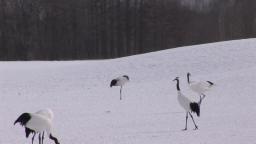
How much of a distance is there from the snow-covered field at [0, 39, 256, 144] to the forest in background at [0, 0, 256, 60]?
2740 centimetres

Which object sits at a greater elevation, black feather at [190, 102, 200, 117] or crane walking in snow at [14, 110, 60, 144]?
black feather at [190, 102, 200, 117]

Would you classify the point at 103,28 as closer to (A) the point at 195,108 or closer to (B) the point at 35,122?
(A) the point at 195,108

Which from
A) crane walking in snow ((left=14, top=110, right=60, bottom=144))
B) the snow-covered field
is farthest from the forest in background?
crane walking in snow ((left=14, top=110, right=60, bottom=144))

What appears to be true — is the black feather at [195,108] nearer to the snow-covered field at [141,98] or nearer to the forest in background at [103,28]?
the snow-covered field at [141,98]

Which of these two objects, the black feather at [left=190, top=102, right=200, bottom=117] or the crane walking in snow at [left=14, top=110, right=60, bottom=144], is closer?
the crane walking in snow at [left=14, top=110, right=60, bottom=144]

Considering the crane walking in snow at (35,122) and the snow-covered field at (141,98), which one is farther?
the snow-covered field at (141,98)

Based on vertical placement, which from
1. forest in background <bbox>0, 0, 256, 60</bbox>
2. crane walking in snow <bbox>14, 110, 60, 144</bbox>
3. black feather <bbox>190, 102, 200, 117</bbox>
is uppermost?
forest in background <bbox>0, 0, 256, 60</bbox>

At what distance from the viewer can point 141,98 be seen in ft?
63.4

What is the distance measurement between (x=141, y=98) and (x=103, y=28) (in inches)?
1788

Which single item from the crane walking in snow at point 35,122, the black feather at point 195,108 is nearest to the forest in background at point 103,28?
the black feather at point 195,108

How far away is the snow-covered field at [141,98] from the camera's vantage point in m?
11.6

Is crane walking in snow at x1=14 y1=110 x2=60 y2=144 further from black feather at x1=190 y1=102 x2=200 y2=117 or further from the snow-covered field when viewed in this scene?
black feather at x1=190 y1=102 x2=200 y2=117

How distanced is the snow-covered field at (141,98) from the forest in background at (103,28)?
27.4m

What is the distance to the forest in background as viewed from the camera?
60656mm
